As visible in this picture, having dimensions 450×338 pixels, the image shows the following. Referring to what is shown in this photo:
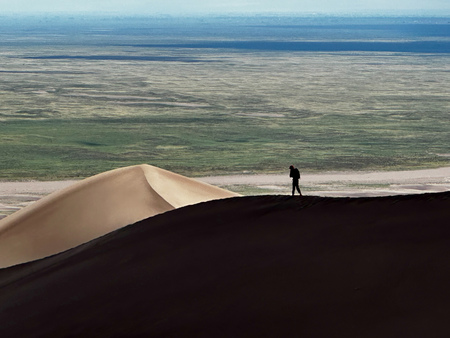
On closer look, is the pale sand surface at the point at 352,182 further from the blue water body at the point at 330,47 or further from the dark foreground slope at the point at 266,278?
the blue water body at the point at 330,47

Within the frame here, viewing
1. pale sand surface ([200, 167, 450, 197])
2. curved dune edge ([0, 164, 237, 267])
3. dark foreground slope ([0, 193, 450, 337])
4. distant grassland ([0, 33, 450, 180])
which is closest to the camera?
dark foreground slope ([0, 193, 450, 337])

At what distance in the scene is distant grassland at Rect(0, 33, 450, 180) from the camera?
47.1 meters

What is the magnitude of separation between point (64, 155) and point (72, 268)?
3600cm

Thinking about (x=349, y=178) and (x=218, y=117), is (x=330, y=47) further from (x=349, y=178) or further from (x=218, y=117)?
(x=349, y=178)

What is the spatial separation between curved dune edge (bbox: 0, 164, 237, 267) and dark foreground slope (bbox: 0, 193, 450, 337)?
7553 mm

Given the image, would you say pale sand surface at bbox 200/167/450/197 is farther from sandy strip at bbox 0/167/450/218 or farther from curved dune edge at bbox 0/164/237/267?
curved dune edge at bbox 0/164/237/267

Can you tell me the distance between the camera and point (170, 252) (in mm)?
11703

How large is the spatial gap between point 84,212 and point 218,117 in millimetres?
43649

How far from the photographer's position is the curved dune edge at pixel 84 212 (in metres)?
20.6

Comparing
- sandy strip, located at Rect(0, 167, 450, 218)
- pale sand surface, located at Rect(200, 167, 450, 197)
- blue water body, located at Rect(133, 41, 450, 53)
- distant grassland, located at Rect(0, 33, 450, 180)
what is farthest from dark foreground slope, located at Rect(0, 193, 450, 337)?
blue water body, located at Rect(133, 41, 450, 53)

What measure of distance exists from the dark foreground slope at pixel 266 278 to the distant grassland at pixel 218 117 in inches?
1187

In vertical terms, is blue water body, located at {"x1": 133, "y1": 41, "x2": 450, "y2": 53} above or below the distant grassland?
below

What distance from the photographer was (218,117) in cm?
6512

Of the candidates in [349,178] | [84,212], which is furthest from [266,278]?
[349,178]
